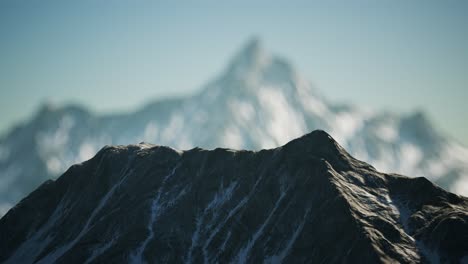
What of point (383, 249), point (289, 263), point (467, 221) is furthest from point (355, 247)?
point (467, 221)

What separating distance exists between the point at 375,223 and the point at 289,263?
27585mm

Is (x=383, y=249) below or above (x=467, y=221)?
below

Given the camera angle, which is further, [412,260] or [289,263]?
[289,263]

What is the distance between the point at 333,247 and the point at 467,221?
39.2m

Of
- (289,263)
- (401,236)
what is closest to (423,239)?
(401,236)

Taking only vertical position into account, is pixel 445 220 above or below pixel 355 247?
above

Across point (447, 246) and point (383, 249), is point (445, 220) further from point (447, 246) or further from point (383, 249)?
point (383, 249)

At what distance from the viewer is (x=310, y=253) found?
19775 cm

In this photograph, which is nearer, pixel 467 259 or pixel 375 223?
pixel 467 259

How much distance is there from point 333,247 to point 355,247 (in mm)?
7600

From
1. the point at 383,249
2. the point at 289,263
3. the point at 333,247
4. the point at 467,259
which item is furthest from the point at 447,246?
the point at 289,263

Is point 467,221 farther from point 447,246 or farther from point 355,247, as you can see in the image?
point 355,247

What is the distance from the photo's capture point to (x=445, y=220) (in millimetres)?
197125

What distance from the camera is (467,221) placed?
19600cm
